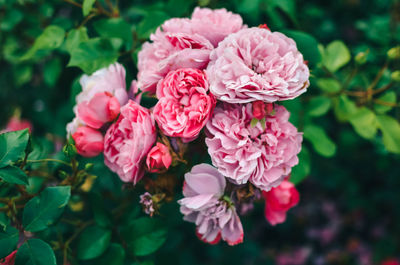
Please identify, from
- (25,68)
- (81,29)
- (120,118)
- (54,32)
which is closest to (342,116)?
(120,118)

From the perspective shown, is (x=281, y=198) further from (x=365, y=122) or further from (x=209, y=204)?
(x=365, y=122)

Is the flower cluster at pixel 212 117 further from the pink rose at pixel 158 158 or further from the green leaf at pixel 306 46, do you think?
the green leaf at pixel 306 46

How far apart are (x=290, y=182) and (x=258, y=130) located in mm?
319

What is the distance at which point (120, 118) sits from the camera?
0.94 meters

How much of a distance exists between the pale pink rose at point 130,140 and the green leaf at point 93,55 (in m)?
0.27

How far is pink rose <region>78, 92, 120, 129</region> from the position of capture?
942 millimetres

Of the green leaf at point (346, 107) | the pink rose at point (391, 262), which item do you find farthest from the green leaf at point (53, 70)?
the pink rose at point (391, 262)

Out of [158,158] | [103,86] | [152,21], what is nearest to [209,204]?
[158,158]

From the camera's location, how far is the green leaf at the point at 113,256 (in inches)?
40.8

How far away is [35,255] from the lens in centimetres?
83

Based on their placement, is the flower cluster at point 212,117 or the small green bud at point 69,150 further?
the small green bud at point 69,150

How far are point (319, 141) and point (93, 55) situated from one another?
36.5 inches

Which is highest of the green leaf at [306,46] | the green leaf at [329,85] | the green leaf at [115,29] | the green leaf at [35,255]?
the green leaf at [306,46]

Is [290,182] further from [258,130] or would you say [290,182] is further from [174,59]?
[174,59]
